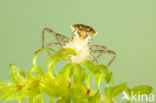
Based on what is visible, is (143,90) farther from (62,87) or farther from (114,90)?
(62,87)

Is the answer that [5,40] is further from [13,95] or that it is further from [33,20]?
[13,95]

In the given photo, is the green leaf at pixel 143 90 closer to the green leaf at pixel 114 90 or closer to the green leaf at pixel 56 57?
the green leaf at pixel 114 90

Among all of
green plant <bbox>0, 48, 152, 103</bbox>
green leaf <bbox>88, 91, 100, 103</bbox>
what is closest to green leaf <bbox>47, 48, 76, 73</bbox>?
green plant <bbox>0, 48, 152, 103</bbox>

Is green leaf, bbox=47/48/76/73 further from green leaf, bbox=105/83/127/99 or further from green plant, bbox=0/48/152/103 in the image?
green leaf, bbox=105/83/127/99

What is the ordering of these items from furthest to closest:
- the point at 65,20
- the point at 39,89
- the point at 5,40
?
1. the point at 65,20
2. the point at 5,40
3. the point at 39,89

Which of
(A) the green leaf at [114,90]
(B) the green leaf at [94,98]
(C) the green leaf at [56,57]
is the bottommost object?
(B) the green leaf at [94,98]

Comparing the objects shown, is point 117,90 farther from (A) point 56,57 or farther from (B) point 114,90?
(A) point 56,57

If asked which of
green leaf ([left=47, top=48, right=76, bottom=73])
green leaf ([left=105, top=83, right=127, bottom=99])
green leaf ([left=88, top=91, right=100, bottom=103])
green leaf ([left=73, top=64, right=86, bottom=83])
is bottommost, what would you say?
green leaf ([left=88, top=91, right=100, bottom=103])

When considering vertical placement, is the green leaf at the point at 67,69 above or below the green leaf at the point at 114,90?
above

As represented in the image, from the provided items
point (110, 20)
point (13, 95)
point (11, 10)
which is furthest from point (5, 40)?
point (13, 95)

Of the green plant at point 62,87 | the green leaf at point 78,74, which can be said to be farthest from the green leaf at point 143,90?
the green leaf at point 78,74

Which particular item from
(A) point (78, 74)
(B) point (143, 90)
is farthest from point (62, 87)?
(B) point (143, 90)
